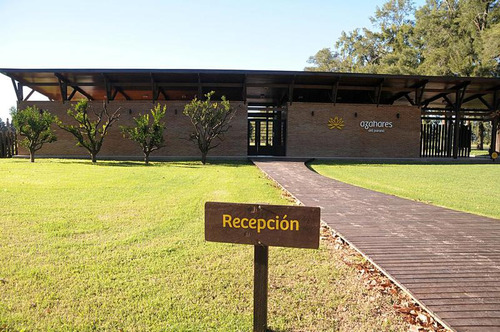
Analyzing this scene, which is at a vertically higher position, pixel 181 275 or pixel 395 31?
pixel 395 31

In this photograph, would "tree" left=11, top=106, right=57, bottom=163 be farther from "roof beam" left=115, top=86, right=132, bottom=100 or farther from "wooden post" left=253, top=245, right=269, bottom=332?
"wooden post" left=253, top=245, right=269, bottom=332

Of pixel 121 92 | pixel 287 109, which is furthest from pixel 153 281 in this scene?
pixel 121 92

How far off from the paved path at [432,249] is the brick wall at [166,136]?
13695mm

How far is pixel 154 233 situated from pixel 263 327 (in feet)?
9.32

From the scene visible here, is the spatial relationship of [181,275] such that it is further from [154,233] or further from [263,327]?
[154,233]

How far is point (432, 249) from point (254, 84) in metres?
17.3

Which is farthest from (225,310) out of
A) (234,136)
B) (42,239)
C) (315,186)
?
(234,136)

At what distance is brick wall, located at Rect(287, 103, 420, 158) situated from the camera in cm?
2091

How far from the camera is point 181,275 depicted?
3426mm

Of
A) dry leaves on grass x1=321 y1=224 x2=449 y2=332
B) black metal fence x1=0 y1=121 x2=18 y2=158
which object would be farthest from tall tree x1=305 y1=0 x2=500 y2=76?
black metal fence x1=0 y1=121 x2=18 y2=158

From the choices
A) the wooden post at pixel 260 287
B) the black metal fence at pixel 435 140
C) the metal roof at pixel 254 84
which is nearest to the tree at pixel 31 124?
the metal roof at pixel 254 84

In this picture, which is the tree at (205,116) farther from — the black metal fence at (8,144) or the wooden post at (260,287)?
the wooden post at (260,287)

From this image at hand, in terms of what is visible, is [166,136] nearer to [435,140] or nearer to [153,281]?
[153,281]

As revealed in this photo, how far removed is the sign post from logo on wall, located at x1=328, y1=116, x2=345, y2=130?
64.8 ft
